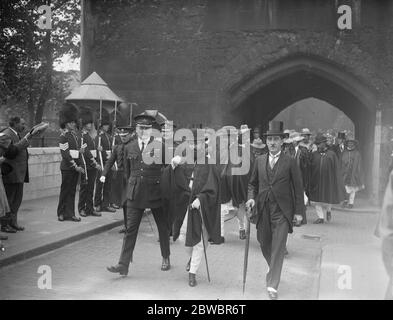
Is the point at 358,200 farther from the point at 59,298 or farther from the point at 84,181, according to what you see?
the point at 59,298

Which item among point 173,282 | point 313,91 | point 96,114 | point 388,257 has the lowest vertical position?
point 173,282

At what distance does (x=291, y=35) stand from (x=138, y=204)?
30.2 ft

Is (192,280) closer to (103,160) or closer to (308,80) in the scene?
(103,160)

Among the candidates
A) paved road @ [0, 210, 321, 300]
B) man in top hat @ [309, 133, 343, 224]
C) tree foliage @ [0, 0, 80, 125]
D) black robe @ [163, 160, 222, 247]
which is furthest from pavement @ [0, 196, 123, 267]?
tree foliage @ [0, 0, 80, 125]

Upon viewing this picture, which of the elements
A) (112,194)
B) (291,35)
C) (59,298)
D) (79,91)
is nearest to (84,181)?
(112,194)

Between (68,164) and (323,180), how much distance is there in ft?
17.3

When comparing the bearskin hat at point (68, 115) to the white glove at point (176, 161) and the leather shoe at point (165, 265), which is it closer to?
the white glove at point (176, 161)

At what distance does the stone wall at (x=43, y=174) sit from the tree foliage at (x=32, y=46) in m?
8.04

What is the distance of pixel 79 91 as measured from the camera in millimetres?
12531

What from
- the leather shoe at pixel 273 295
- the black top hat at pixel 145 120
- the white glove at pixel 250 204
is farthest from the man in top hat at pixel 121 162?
the leather shoe at pixel 273 295

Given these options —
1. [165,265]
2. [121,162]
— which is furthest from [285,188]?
[121,162]

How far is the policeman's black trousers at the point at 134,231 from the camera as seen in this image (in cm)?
650

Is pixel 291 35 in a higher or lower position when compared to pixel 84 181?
higher

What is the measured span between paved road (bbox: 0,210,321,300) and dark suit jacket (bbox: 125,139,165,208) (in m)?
0.89
